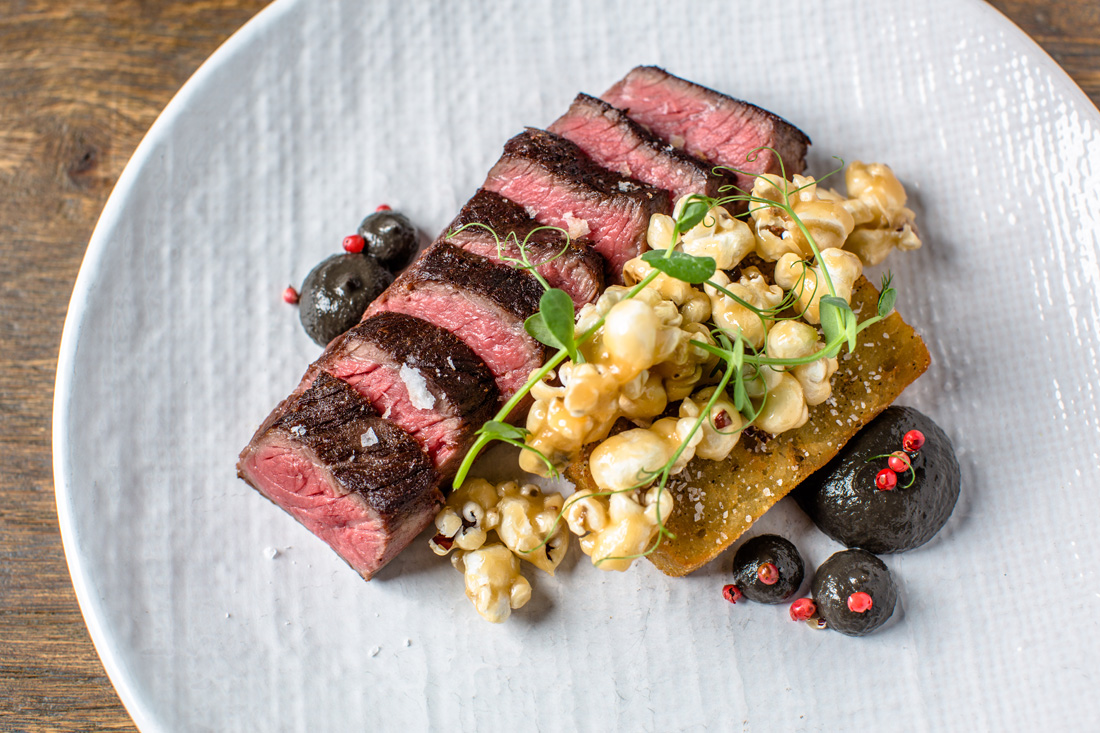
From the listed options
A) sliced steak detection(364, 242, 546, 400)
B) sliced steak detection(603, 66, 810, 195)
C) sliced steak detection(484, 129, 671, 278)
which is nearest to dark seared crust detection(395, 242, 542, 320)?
sliced steak detection(364, 242, 546, 400)

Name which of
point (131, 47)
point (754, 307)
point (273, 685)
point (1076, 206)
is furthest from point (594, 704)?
point (131, 47)

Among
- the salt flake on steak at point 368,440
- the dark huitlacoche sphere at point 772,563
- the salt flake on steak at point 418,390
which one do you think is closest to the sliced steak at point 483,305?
the salt flake on steak at point 418,390

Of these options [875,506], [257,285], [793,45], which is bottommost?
[875,506]

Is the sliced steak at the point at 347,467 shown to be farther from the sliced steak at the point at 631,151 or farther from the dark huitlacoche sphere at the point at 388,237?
the sliced steak at the point at 631,151

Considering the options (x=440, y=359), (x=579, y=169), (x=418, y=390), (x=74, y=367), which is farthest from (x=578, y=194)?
(x=74, y=367)

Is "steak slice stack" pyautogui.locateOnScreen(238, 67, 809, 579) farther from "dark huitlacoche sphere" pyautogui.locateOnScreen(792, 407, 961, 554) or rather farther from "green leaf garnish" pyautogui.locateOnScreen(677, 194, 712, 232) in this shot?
"dark huitlacoche sphere" pyautogui.locateOnScreen(792, 407, 961, 554)

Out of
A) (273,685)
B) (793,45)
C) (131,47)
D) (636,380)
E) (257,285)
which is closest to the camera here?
(636,380)

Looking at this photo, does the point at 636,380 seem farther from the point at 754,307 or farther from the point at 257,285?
the point at 257,285
